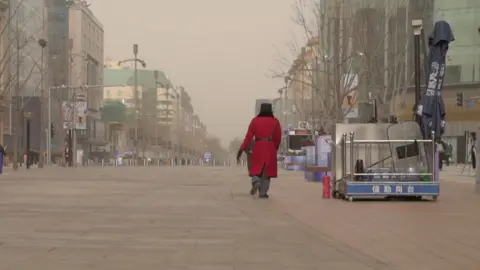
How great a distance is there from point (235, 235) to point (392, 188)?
25.4 ft

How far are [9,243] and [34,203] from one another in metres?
6.65

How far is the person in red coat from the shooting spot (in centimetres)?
1714

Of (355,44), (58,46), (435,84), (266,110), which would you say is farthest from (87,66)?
(435,84)

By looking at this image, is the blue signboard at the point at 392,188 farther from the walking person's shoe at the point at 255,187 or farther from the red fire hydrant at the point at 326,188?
the walking person's shoe at the point at 255,187

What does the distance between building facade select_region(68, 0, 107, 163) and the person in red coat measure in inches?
3572

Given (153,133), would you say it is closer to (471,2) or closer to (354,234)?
(471,2)

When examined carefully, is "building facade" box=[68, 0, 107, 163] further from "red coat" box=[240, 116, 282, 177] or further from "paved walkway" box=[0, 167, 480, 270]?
"paved walkway" box=[0, 167, 480, 270]

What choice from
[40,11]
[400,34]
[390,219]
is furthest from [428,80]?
[40,11]

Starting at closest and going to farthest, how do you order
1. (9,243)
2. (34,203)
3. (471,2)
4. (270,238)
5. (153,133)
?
1. (9,243)
2. (270,238)
3. (34,203)
4. (471,2)
5. (153,133)

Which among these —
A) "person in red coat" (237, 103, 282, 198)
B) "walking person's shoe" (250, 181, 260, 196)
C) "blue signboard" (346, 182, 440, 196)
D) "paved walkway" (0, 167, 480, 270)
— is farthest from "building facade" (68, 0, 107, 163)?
"paved walkway" (0, 167, 480, 270)

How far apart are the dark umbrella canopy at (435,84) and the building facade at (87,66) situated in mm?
91326

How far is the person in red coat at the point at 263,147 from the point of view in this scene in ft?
56.2

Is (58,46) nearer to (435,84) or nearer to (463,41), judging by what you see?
(463,41)

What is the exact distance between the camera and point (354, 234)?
34.0 feet
